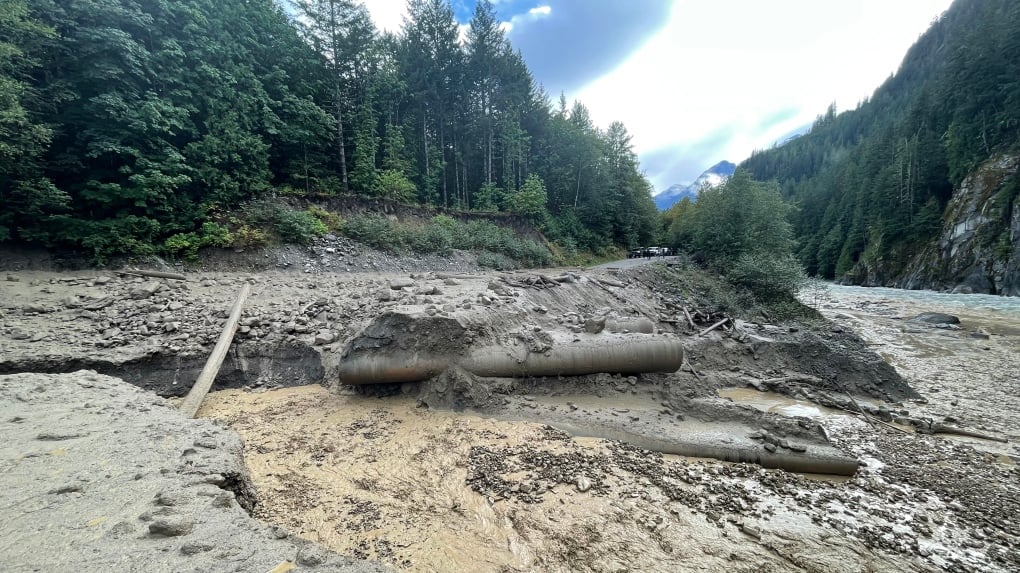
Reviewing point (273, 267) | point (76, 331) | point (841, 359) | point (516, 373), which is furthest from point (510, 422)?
point (273, 267)

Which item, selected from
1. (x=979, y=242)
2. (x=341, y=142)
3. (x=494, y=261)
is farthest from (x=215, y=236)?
(x=979, y=242)

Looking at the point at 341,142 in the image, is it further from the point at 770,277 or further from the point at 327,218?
the point at 770,277

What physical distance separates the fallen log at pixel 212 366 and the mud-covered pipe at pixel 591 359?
15.7 ft

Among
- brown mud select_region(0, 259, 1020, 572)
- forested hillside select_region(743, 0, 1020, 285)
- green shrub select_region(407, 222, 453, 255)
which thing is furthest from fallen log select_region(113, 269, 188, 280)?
forested hillside select_region(743, 0, 1020, 285)

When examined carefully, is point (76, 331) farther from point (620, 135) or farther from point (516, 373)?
point (620, 135)

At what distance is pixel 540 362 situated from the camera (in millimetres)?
6844

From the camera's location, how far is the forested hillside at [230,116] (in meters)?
9.82

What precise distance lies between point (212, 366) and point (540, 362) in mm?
6421

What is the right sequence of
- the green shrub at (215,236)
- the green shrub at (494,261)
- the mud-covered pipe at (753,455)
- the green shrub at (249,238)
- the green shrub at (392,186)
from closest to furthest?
the mud-covered pipe at (753,455), the green shrub at (215,236), the green shrub at (249,238), the green shrub at (494,261), the green shrub at (392,186)

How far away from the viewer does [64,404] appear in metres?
4.62

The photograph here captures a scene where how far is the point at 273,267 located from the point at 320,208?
4779 mm

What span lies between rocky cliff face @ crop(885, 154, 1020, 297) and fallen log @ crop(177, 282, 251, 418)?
46.3m

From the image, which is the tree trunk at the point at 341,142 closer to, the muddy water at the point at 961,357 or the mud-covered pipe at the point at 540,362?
the mud-covered pipe at the point at 540,362

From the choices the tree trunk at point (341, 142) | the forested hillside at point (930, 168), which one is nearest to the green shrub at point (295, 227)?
the tree trunk at point (341, 142)
